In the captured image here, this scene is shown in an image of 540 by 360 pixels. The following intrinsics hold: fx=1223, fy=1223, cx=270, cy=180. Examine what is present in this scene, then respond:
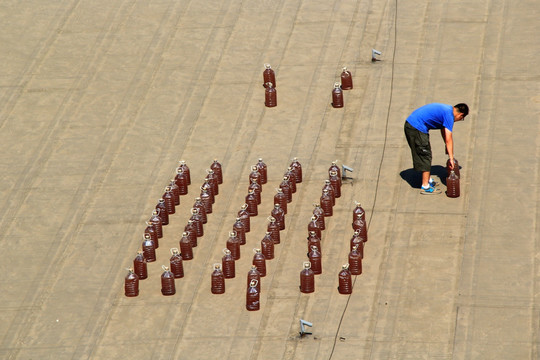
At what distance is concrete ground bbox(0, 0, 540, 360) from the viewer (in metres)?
17.9

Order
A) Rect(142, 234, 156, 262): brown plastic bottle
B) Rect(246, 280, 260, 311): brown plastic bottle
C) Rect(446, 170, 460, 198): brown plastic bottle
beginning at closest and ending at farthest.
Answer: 1. Rect(246, 280, 260, 311): brown plastic bottle
2. Rect(142, 234, 156, 262): brown plastic bottle
3. Rect(446, 170, 460, 198): brown plastic bottle

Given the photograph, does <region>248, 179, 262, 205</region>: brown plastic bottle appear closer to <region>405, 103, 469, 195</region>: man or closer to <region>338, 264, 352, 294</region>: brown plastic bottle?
<region>405, 103, 469, 195</region>: man

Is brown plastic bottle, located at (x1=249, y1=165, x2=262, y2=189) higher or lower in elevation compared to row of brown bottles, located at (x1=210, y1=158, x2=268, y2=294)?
higher

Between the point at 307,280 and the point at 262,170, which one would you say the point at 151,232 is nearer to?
the point at 262,170

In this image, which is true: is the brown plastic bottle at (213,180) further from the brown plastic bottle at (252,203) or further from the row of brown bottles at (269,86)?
the row of brown bottles at (269,86)

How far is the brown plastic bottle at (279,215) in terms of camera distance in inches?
784

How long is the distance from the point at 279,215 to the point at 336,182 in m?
1.34

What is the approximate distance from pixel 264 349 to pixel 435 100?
25.8 feet

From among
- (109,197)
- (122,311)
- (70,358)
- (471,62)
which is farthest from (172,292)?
(471,62)

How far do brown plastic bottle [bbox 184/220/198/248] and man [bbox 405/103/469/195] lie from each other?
3.87 metres

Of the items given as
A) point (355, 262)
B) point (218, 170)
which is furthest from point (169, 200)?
point (355, 262)

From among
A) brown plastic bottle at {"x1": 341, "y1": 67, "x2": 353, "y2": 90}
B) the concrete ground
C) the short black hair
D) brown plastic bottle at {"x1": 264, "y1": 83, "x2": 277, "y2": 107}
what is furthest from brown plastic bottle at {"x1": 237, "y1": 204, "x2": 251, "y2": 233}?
brown plastic bottle at {"x1": 341, "y1": 67, "x2": 353, "y2": 90}

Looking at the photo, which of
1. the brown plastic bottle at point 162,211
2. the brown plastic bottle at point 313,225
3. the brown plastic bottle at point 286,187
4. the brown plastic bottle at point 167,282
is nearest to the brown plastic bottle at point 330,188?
the brown plastic bottle at point 286,187

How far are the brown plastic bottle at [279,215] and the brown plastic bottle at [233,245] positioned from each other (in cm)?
86
